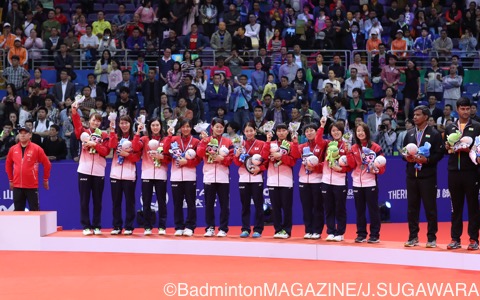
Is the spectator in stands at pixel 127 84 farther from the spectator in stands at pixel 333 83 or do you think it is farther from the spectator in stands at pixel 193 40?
the spectator in stands at pixel 333 83

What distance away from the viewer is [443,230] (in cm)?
1772

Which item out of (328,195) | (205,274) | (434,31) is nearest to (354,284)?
(205,274)

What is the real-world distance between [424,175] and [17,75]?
40.9 ft

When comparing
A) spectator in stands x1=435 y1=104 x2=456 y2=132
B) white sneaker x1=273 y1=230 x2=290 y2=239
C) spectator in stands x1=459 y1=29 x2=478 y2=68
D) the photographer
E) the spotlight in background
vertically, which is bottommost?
the spotlight in background

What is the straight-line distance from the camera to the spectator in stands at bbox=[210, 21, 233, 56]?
24.1 m

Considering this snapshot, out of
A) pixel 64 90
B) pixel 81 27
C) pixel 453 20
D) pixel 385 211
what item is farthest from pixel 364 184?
pixel 453 20

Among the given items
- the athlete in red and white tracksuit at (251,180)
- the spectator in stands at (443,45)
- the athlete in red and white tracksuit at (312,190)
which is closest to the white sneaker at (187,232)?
the athlete in red and white tracksuit at (251,180)

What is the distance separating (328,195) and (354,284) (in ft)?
10.3

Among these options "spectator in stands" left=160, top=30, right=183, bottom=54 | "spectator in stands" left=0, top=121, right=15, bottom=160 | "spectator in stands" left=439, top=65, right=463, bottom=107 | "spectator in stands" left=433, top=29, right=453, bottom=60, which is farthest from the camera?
"spectator in stands" left=433, top=29, right=453, bottom=60

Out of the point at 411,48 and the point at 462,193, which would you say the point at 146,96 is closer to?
the point at 411,48

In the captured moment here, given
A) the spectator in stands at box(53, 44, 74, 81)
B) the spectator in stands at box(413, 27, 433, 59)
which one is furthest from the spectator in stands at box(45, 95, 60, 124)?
the spectator in stands at box(413, 27, 433, 59)

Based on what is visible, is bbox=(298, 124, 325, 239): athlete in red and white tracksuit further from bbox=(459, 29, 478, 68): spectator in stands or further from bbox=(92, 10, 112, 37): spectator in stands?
bbox=(459, 29, 478, 68): spectator in stands

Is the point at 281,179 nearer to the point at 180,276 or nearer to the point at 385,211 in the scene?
the point at 180,276

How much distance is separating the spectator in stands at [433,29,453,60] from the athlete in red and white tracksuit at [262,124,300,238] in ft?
36.7
